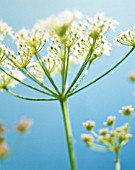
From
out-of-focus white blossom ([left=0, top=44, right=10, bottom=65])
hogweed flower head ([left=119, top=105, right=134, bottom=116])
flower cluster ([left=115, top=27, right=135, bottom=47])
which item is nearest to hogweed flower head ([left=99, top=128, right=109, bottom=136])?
hogweed flower head ([left=119, top=105, right=134, bottom=116])

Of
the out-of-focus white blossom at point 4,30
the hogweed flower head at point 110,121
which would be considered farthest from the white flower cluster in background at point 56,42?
the hogweed flower head at point 110,121

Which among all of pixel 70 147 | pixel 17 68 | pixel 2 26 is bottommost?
pixel 70 147

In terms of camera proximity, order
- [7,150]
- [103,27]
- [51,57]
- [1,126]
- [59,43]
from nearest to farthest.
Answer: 1. [7,150]
2. [1,126]
3. [103,27]
4. [59,43]
5. [51,57]

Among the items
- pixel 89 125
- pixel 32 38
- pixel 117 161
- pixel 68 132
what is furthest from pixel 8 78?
pixel 117 161

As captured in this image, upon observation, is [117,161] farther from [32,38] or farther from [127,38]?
[127,38]

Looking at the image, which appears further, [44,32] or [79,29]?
[79,29]

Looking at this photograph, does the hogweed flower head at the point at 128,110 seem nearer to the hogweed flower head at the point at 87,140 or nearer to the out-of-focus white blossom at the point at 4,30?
the hogweed flower head at the point at 87,140

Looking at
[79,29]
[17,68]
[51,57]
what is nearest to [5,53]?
[17,68]

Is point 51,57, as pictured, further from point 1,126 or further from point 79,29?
point 1,126
